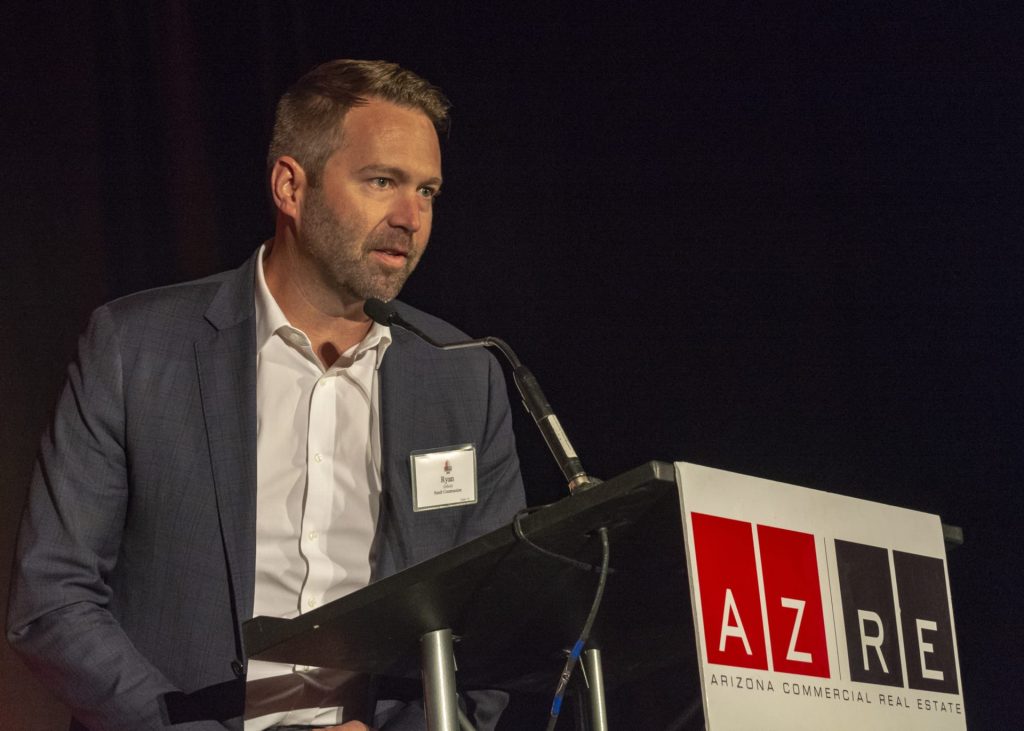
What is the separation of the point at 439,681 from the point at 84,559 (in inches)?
31.0

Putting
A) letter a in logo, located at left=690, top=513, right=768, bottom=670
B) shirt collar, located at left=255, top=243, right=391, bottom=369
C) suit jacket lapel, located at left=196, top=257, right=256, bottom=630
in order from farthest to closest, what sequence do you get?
1. shirt collar, located at left=255, top=243, right=391, bottom=369
2. suit jacket lapel, located at left=196, top=257, right=256, bottom=630
3. letter a in logo, located at left=690, top=513, right=768, bottom=670

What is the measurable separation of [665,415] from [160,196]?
145cm

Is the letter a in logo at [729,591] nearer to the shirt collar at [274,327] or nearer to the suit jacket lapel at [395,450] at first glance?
the suit jacket lapel at [395,450]

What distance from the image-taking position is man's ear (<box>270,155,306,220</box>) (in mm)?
2518

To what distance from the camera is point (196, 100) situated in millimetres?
2895

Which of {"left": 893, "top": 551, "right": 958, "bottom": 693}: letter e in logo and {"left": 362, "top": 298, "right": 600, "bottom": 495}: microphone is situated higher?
{"left": 362, "top": 298, "right": 600, "bottom": 495}: microphone

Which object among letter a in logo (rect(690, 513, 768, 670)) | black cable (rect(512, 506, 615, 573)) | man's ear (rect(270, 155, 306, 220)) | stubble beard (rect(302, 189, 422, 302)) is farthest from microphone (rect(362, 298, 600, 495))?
man's ear (rect(270, 155, 306, 220))

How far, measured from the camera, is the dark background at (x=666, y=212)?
277 centimetres

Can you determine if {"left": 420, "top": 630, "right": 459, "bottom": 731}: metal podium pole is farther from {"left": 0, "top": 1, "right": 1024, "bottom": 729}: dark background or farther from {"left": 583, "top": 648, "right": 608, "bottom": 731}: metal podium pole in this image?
{"left": 0, "top": 1, "right": 1024, "bottom": 729}: dark background

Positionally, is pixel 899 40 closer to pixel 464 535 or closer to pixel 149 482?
pixel 464 535

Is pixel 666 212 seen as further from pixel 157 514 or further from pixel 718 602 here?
pixel 718 602

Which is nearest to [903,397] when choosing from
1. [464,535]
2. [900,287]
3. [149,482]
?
[900,287]

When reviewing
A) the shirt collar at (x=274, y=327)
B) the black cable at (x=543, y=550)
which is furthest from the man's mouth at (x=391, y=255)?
the black cable at (x=543, y=550)

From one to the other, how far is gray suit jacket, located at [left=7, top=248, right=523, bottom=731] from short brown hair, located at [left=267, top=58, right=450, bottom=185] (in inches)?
14.9
